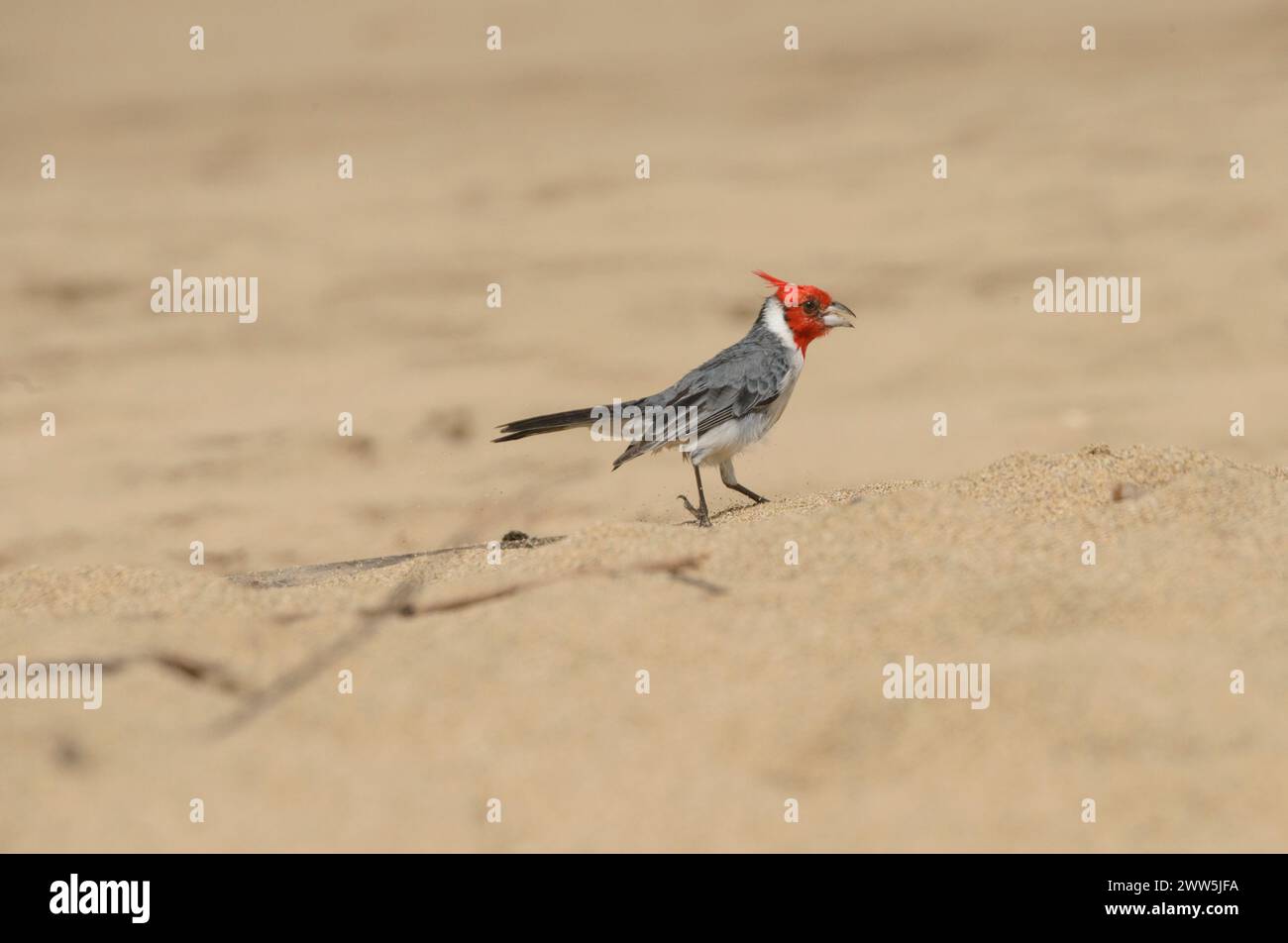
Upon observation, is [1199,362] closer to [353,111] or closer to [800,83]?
[800,83]

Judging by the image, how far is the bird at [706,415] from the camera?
16.6 feet

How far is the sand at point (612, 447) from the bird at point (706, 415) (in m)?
0.22

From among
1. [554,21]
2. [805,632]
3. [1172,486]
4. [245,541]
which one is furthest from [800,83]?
[805,632]

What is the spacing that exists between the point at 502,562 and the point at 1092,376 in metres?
5.11

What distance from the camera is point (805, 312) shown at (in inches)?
224

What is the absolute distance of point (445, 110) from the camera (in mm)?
12578

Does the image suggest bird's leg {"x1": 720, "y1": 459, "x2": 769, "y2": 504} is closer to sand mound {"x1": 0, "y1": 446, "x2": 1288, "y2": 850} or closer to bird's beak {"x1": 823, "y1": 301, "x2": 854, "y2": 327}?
bird's beak {"x1": 823, "y1": 301, "x2": 854, "y2": 327}

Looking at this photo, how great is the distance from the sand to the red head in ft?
1.83

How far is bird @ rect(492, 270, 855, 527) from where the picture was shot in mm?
5071

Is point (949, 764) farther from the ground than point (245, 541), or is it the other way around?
point (245, 541)

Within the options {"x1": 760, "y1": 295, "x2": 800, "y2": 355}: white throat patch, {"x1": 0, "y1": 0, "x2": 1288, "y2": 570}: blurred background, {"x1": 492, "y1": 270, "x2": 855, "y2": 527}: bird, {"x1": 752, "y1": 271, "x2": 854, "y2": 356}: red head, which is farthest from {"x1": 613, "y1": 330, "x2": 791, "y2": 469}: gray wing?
{"x1": 0, "y1": 0, "x2": 1288, "y2": 570}: blurred background

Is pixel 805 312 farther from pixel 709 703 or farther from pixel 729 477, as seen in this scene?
pixel 709 703

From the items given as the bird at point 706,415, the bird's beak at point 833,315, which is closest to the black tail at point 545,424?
the bird at point 706,415

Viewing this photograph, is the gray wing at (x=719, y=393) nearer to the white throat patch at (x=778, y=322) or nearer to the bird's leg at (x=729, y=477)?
the white throat patch at (x=778, y=322)
